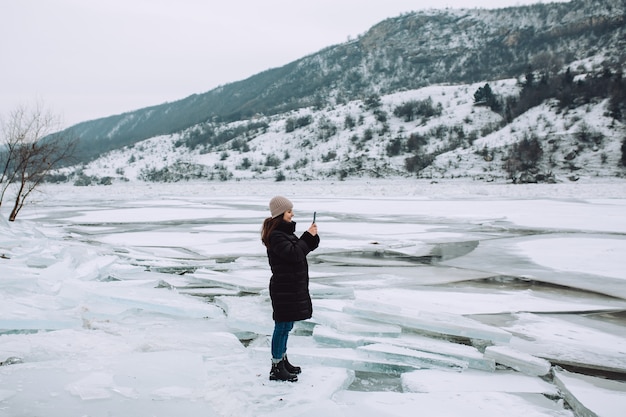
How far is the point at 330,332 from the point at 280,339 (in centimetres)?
91

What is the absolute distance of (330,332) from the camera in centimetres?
384

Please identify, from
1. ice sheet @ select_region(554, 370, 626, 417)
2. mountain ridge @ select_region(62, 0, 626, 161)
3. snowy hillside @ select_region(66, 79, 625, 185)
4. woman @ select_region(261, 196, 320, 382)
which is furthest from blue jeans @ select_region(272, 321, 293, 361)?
mountain ridge @ select_region(62, 0, 626, 161)

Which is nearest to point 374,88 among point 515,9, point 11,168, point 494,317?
point 515,9

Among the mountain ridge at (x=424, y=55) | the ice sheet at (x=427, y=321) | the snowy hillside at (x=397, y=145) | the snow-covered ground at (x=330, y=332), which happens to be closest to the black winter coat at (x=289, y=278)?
the snow-covered ground at (x=330, y=332)

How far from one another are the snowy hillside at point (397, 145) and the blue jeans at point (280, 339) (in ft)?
94.6

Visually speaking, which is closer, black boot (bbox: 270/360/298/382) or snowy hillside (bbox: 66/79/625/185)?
black boot (bbox: 270/360/298/382)

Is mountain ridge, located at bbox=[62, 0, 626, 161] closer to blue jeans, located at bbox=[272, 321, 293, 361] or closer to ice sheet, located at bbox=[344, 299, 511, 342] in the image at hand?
ice sheet, located at bbox=[344, 299, 511, 342]

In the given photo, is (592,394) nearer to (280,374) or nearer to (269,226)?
(280,374)

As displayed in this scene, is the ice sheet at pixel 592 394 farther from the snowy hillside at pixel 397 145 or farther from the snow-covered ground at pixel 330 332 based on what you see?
the snowy hillside at pixel 397 145

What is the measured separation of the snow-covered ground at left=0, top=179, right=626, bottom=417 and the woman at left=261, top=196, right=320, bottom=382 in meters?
0.21

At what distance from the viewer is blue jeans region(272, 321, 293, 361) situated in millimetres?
2992

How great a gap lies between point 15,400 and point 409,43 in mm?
101821

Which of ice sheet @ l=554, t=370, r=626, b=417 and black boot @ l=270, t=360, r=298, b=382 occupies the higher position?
black boot @ l=270, t=360, r=298, b=382

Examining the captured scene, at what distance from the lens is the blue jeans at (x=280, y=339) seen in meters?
2.99
